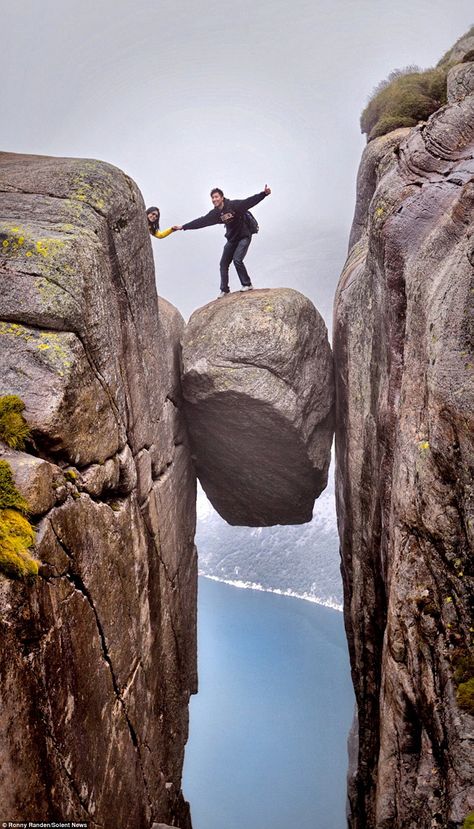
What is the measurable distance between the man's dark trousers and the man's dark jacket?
330 millimetres

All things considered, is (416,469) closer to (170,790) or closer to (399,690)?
(399,690)

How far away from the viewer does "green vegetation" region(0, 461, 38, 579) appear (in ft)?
19.8

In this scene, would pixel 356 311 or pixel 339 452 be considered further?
pixel 339 452

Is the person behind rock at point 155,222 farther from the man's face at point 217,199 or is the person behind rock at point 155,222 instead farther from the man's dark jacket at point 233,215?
the man's face at point 217,199

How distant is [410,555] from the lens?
827 cm

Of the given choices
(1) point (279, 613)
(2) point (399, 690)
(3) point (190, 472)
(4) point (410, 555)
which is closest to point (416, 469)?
(4) point (410, 555)

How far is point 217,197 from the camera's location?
1528cm

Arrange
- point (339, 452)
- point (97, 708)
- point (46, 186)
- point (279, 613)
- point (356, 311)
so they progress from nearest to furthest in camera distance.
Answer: point (97, 708), point (46, 186), point (356, 311), point (339, 452), point (279, 613)

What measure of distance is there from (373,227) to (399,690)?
28.9 ft

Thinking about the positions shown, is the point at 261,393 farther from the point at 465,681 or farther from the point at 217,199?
the point at 465,681

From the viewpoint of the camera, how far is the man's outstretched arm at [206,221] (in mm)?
15570

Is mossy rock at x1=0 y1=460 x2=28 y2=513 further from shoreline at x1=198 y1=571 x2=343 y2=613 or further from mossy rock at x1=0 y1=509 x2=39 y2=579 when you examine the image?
shoreline at x1=198 y1=571 x2=343 y2=613

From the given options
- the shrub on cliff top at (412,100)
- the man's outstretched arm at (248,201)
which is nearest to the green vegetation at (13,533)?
the man's outstretched arm at (248,201)

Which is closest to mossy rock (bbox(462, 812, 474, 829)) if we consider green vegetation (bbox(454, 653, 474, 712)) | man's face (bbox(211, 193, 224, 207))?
green vegetation (bbox(454, 653, 474, 712))
